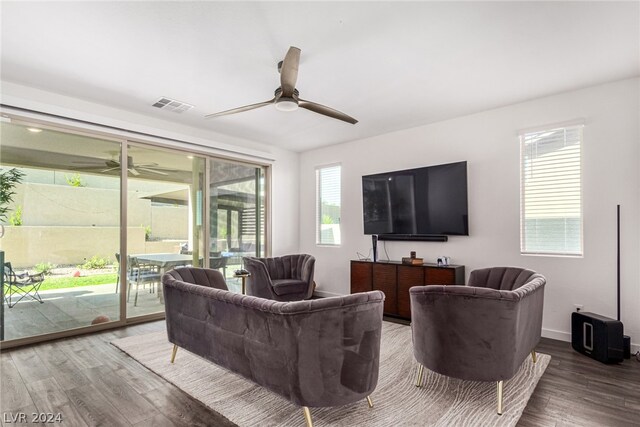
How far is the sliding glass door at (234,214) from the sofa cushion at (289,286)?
1269mm

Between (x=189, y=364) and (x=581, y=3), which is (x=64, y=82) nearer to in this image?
(x=189, y=364)

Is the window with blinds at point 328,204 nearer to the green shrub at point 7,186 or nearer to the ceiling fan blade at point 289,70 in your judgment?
the ceiling fan blade at point 289,70

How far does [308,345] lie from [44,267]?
11.6 feet

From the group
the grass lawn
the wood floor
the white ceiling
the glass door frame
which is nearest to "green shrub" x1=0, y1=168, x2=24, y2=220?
the glass door frame

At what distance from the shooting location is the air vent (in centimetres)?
383

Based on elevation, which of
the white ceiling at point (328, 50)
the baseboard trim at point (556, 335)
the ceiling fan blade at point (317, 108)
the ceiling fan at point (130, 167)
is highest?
the white ceiling at point (328, 50)

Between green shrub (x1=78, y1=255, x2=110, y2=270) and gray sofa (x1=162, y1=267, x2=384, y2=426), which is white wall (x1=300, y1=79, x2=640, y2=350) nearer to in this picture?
gray sofa (x1=162, y1=267, x2=384, y2=426)

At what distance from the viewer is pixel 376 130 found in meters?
4.98

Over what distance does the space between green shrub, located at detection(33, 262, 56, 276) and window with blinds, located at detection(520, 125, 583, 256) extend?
17.6 feet

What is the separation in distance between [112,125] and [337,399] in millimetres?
3931

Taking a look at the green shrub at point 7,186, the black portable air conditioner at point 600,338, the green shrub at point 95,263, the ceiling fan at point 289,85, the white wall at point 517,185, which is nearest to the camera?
the ceiling fan at point 289,85

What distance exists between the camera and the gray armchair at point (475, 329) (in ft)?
6.89

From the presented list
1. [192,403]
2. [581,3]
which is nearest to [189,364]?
[192,403]

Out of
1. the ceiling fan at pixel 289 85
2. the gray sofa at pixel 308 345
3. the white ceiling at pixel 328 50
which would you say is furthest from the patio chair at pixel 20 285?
the ceiling fan at pixel 289 85
